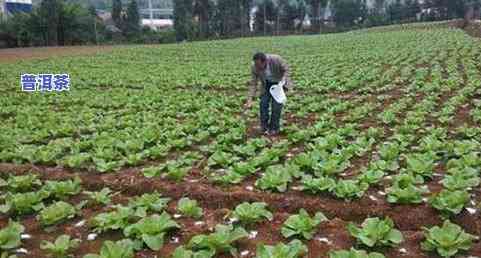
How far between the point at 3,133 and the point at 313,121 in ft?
20.7

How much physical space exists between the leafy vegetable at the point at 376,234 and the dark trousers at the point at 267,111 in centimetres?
496

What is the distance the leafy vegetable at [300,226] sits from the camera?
553 centimetres

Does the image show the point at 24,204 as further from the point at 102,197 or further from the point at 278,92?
the point at 278,92

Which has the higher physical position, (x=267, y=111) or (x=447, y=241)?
(x=267, y=111)

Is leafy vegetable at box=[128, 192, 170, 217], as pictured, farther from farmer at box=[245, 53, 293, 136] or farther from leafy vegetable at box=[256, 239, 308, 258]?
farmer at box=[245, 53, 293, 136]

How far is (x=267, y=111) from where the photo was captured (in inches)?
413

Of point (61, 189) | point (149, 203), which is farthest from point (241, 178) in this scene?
point (61, 189)

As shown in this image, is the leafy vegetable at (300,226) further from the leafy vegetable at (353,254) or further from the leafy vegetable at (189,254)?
the leafy vegetable at (189,254)

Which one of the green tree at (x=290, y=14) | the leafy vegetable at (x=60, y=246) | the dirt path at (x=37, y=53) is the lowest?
the leafy vegetable at (x=60, y=246)

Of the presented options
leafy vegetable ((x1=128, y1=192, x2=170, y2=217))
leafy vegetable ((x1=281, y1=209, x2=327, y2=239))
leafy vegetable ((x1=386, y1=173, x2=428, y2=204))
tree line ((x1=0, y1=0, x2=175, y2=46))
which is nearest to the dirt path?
tree line ((x1=0, y1=0, x2=175, y2=46))

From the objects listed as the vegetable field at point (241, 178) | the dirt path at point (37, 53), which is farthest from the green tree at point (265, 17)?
the vegetable field at point (241, 178)

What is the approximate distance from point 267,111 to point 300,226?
5080mm

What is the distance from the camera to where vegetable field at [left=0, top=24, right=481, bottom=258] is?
5.41 m

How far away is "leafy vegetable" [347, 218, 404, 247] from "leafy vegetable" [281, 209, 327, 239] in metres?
0.39
